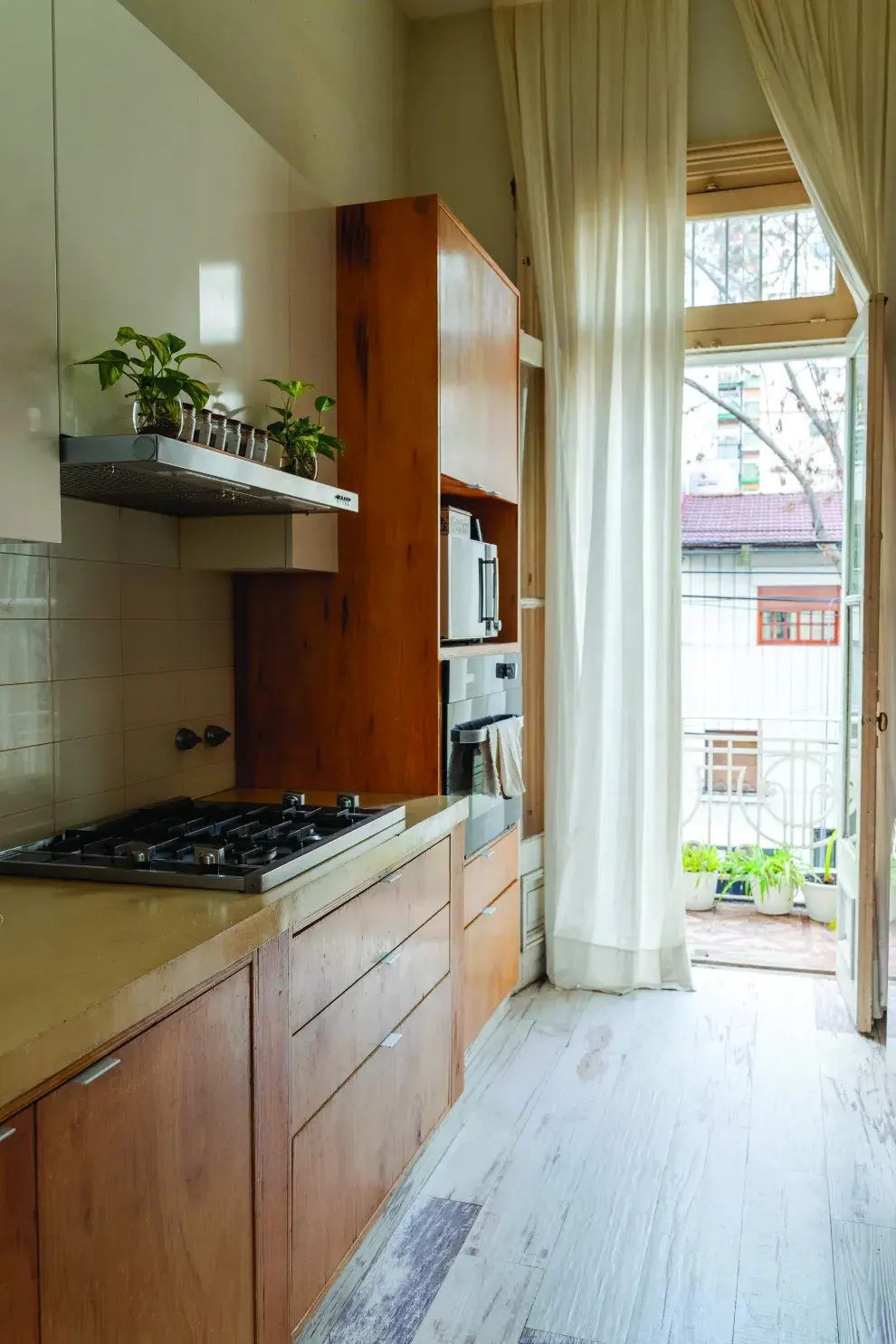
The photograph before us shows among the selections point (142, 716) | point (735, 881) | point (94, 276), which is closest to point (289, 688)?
point (142, 716)

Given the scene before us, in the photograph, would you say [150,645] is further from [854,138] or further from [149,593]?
[854,138]

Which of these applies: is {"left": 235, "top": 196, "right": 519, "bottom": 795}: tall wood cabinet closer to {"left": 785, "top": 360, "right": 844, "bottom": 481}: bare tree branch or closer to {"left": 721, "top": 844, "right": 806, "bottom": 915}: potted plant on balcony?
{"left": 721, "top": 844, "right": 806, "bottom": 915}: potted plant on balcony

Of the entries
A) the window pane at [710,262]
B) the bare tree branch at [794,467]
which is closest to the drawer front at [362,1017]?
the window pane at [710,262]

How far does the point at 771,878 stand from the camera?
4.63 meters

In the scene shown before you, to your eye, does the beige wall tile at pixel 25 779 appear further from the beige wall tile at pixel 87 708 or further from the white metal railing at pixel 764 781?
the white metal railing at pixel 764 781

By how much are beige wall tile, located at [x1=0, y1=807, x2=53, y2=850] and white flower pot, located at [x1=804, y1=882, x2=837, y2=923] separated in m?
3.49

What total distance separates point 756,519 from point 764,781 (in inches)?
55.9

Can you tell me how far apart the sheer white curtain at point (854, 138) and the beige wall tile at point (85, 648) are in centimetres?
227

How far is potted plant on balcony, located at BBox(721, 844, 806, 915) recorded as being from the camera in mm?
4617

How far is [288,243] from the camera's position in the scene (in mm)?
2350

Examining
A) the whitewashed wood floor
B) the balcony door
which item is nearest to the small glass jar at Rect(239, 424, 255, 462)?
the whitewashed wood floor

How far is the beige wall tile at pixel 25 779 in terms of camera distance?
1.85 meters

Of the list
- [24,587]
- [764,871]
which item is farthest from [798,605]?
[24,587]

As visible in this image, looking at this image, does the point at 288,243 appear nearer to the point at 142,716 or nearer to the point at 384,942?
the point at 142,716
